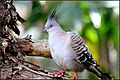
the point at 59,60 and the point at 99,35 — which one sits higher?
the point at 99,35

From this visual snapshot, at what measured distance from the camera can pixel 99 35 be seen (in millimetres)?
3180

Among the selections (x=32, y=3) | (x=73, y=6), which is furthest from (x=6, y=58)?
(x=32, y=3)

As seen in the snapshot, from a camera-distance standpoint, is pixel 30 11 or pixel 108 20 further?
pixel 30 11

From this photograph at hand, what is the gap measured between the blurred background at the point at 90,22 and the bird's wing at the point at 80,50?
816 mm

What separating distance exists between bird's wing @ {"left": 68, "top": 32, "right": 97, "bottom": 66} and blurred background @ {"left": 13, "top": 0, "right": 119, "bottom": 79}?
0.82 metres

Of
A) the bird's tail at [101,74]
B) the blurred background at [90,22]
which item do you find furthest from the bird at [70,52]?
the blurred background at [90,22]

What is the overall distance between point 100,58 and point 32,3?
78 centimetres

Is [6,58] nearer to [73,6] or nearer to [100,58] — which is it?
[73,6]

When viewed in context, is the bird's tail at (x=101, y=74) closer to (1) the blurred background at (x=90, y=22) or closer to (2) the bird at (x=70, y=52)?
(2) the bird at (x=70, y=52)

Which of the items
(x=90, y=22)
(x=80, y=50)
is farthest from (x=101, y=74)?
(x=90, y=22)

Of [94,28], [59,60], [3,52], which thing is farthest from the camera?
[94,28]

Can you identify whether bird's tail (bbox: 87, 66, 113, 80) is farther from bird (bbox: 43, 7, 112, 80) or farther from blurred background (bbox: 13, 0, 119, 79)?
blurred background (bbox: 13, 0, 119, 79)

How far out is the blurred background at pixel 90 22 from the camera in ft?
9.25

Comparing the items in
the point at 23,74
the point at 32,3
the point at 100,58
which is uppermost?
the point at 32,3
